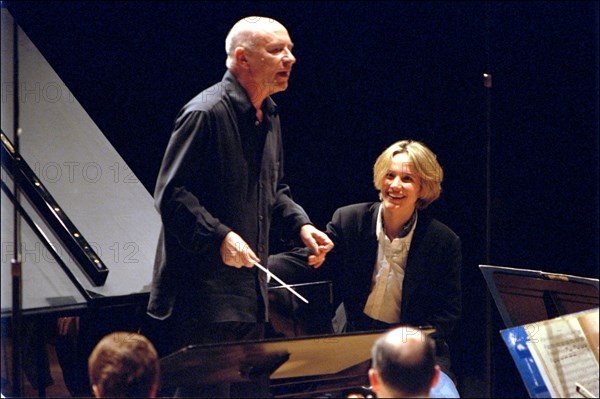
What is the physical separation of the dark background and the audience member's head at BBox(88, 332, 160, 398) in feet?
6.49

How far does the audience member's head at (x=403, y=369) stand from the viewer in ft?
7.37

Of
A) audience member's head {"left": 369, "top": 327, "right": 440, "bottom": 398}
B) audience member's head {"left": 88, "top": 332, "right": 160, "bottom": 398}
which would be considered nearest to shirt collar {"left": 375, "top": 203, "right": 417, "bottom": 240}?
audience member's head {"left": 369, "top": 327, "right": 440, "bottom": 398}

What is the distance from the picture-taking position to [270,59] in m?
3.14

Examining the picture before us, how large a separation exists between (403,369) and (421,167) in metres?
1.55

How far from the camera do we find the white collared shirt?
3609mm

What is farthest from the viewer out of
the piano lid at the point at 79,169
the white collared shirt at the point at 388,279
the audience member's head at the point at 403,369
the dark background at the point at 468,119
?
Answer: the dark background at the point at 468,119

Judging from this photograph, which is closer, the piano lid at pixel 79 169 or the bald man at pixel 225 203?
the bald man at pixel 225 203

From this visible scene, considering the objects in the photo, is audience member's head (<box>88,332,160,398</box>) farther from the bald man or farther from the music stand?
the music stand

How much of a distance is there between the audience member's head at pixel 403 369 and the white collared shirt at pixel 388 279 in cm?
130

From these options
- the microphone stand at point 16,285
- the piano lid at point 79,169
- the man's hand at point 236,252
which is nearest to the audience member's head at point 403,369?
the man's hand at point 236,252

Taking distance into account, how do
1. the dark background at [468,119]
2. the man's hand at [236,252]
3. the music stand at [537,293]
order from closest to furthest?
the man's hand at [236,252], the music stand at [537,293], the dark background at [468,119]

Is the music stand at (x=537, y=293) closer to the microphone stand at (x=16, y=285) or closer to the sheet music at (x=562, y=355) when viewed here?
the sheet music at (x=562, y=355)

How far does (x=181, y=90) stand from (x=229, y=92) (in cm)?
117

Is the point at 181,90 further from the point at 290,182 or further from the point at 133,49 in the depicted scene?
the point at 290,182
